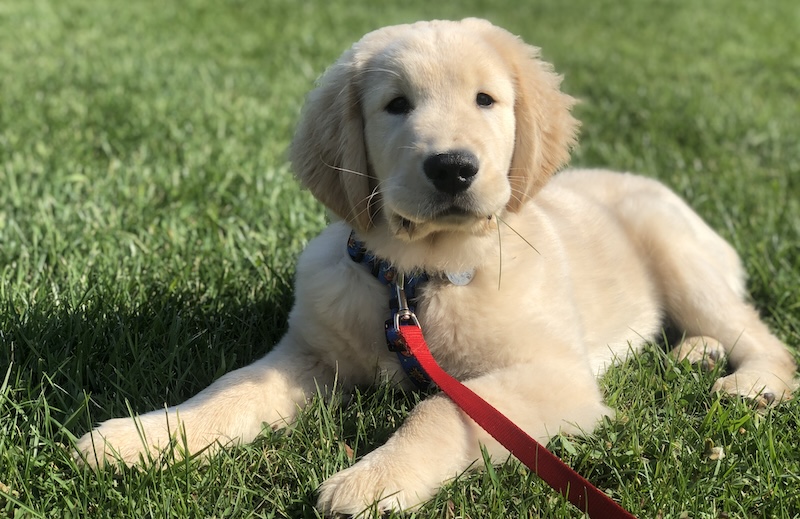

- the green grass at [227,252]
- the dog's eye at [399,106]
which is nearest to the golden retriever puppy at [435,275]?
the dog's eye at [399,106]

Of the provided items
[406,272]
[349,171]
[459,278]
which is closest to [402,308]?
[406,272]

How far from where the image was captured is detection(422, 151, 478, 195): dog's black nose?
2379 mm

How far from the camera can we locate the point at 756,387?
2984mm

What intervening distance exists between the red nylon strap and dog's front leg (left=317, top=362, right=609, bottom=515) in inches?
2.8

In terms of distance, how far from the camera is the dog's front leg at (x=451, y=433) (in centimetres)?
220

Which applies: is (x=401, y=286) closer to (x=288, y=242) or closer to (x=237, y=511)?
(x=237, y=511)

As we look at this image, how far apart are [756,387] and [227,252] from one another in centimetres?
236

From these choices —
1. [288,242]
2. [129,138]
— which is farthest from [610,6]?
[288,242]

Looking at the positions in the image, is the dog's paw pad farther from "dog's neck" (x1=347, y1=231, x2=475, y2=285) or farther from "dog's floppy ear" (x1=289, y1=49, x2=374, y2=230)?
"dog's floppy ear" (x1=289, y1=49, x2=374, y2=230)

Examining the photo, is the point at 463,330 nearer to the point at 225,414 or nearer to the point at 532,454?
the point at 532,454

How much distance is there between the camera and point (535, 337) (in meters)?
2.76

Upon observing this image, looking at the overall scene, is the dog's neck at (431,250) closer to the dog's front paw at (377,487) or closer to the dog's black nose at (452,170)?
the dog's black nose at (452,170)

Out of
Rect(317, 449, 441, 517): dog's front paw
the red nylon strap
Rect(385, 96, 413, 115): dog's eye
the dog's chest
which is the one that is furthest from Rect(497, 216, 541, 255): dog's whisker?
Rect(317, 449, 441, 517): dog's front paw

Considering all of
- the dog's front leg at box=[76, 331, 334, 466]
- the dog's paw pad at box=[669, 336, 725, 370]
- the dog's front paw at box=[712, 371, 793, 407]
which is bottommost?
the dog's paw pad at box=[669, 336, 725, 370]
